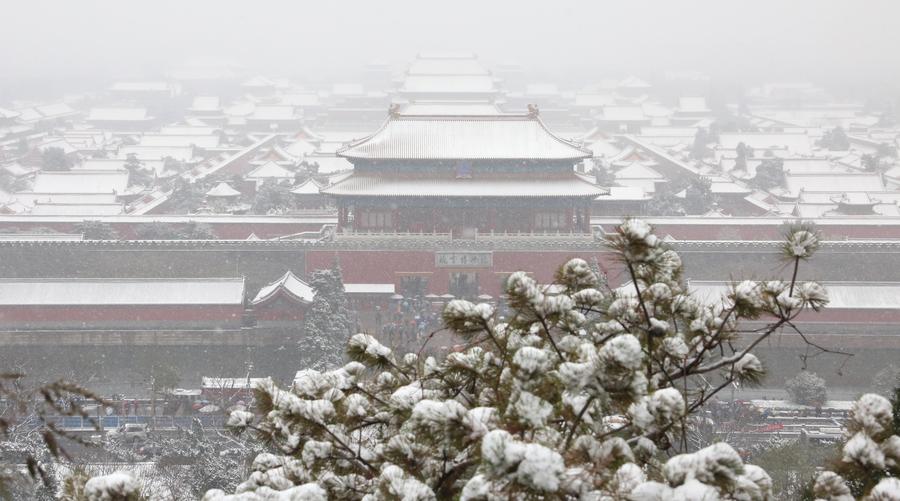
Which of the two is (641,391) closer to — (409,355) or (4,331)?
(409,355)

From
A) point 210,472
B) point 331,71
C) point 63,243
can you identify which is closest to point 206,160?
point 63,243

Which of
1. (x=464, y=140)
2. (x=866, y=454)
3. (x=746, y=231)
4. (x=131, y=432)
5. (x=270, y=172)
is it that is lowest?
(x=131, y=432)

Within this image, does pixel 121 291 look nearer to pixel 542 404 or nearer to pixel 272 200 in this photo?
pixel 272 200

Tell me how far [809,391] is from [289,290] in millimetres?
9159

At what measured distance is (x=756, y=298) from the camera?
145 inches

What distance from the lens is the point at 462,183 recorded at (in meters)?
20.3

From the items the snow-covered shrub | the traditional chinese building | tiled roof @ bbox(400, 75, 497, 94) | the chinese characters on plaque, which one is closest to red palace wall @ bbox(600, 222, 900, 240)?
the traditional chinese building

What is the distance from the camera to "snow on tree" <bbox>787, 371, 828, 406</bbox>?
15297 millimetres

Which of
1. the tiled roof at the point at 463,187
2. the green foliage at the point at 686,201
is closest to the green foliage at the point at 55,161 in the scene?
the tiled roof at the point at 463,187

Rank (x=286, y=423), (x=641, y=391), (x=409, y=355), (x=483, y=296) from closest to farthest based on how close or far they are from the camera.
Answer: (x=641, y=391), (x=286, y=423), (x=409, y=355), (x=483, y=296)

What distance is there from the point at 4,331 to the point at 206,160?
69.0ft

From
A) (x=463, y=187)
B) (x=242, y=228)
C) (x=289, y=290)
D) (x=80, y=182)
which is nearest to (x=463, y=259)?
(x=463, y=187)

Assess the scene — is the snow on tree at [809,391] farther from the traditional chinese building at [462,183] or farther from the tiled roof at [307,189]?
the tiled roof at [307,189]

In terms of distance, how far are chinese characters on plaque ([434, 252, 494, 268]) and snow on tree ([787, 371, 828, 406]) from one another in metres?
6.95
